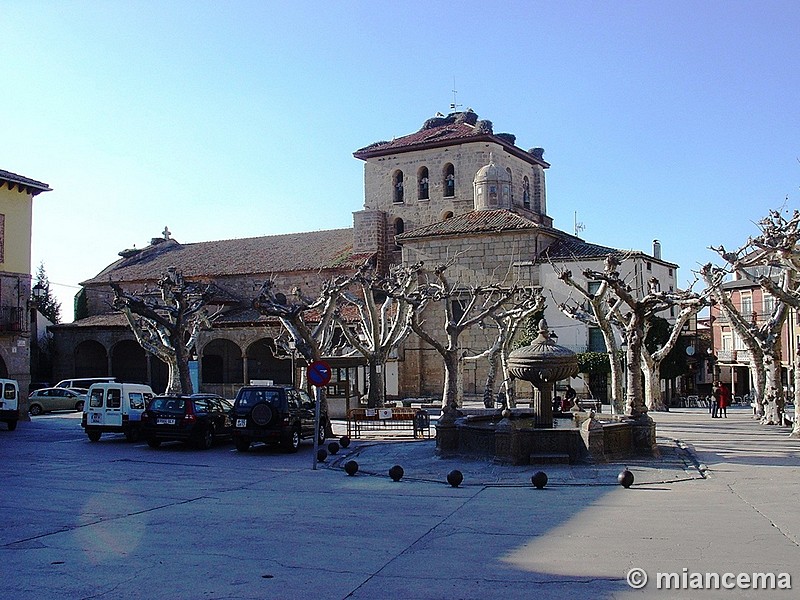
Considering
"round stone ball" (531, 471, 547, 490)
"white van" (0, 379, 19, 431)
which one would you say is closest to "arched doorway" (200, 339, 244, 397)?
"white van" (0, 379, 19, 431)

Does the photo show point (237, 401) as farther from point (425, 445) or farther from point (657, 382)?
point (657, 382)

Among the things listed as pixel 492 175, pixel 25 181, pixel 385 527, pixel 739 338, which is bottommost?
pixel 385 527

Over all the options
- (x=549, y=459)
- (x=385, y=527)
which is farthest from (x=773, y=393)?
(x=385, y=527)

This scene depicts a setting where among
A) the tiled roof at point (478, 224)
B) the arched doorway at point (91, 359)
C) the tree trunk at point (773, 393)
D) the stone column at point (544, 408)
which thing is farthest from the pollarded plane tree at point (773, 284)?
the arched doorway at point (91, 359)

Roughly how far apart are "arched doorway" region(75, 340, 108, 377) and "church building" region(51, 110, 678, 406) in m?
0.07

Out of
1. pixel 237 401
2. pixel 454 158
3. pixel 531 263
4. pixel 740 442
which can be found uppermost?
pixel 454 158

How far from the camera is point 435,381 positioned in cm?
4319

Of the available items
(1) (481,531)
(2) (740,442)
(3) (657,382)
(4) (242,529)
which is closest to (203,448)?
(4) (242,529)

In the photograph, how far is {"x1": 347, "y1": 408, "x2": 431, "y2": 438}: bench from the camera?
866 inches

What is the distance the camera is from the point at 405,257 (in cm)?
4384

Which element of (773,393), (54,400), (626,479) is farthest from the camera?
(54,400)

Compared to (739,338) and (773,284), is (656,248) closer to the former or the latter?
(739,338)

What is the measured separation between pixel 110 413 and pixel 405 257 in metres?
23.9

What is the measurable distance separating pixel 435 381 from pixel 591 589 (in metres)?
36.4
